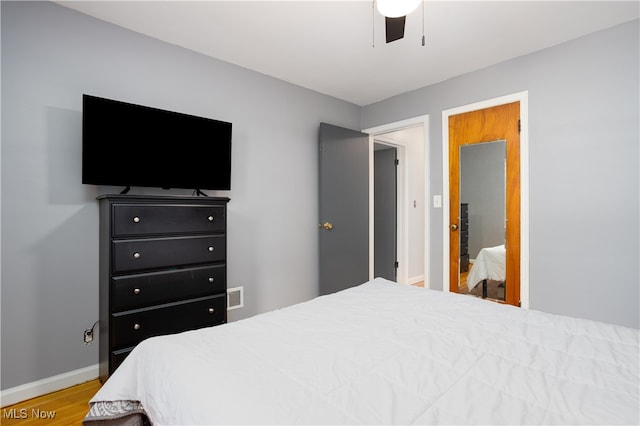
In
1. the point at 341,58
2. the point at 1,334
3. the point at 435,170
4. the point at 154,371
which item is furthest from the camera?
the point at 435,170

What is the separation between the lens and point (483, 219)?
10.1ft

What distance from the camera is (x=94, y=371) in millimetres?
2238

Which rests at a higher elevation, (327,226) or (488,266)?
(327,226)

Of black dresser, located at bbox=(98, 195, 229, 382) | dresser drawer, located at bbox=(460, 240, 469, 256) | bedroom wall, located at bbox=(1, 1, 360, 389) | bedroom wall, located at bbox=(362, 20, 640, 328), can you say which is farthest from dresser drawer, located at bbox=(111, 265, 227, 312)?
bedroom wall, located at bbox=(362, 20, 640, 328)

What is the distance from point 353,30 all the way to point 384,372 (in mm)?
2313

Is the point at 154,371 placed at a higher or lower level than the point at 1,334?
higher

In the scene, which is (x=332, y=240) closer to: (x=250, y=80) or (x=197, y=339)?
(x=250, y=80)

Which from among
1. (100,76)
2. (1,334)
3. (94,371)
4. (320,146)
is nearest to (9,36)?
(100,76)

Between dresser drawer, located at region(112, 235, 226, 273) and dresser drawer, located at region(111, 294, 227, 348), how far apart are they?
280 mm

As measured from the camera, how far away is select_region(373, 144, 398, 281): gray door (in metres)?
4.77

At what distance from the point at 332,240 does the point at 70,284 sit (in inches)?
90.5

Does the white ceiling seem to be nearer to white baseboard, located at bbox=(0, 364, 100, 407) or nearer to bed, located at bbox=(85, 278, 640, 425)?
bed, located at bbox=(85, 278, 640, 425)

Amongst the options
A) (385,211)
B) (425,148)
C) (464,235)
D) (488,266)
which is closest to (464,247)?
(464,235)

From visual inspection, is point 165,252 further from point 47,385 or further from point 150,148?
point 47,385
